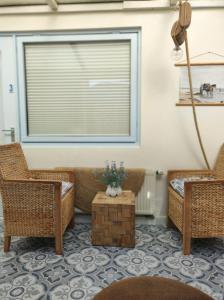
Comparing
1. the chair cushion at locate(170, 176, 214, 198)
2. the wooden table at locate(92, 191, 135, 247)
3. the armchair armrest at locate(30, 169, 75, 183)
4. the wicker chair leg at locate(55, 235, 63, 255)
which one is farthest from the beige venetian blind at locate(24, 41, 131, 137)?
the wicker chair leg at locate(55, 235, 63, 255)

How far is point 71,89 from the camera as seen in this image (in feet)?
9.80

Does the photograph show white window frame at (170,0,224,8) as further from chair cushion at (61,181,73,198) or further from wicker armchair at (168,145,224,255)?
chair cushion at (61,181,73,198)

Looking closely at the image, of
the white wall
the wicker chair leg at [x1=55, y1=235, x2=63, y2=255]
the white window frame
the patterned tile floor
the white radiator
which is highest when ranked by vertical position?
the white window frame

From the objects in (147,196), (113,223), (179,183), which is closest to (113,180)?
(113,223)

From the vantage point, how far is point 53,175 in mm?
2799

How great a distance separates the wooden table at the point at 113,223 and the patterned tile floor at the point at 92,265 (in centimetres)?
7

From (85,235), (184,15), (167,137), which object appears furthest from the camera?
(167,137)

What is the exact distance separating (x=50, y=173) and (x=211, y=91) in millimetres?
1895

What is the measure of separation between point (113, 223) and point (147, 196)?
2.16 ft

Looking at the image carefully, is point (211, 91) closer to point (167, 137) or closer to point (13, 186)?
point (167, 137)

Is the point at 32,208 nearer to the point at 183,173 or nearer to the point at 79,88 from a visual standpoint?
the point at 79,88

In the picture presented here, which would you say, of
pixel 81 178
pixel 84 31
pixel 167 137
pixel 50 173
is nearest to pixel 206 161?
pixel 167 137

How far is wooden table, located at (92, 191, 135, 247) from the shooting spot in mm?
2371

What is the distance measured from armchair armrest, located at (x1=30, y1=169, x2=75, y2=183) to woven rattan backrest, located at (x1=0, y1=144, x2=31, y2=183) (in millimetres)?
81
